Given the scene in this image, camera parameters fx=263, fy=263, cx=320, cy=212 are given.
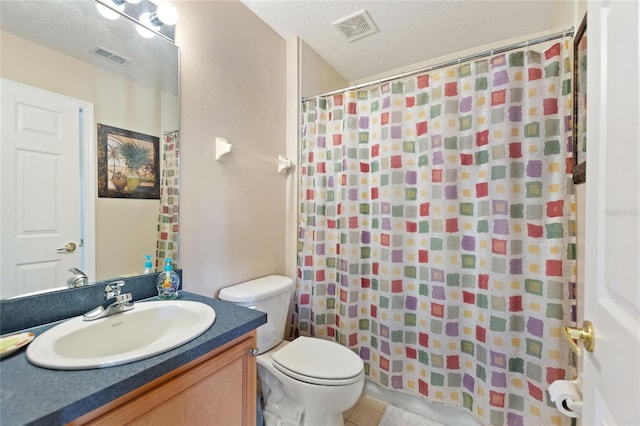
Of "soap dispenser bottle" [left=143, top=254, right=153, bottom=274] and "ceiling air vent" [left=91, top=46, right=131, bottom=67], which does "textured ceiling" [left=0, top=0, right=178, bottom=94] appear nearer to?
"ceiling air vent" [left=91, top=46, right=131, bottom=67]

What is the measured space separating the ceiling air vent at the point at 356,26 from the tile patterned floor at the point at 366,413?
242cm

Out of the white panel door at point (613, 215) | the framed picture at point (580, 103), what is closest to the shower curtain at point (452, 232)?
the framed picture at point (580, 103)

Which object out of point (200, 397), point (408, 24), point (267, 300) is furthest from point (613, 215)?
point (408, 24)

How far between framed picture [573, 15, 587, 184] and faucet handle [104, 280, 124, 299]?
1814 millimetres

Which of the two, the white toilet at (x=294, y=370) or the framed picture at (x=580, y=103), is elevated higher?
the framed picture at (x=580, y=103)

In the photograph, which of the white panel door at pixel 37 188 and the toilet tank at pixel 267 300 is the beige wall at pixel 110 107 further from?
the toilet tank at pixel 267 300

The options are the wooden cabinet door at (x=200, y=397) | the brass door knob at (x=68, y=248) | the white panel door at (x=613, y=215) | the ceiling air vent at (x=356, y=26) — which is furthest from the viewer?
the ceiling air vent at (x=356, y=26)

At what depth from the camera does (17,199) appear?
812mm

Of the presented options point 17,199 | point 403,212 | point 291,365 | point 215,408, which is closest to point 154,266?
point 17,199

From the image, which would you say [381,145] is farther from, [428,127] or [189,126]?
[189,126]

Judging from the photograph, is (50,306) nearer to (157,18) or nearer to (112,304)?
(112,304)

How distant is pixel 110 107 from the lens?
103cm

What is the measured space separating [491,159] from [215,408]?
1.56 meters

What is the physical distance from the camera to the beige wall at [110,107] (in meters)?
0.83
